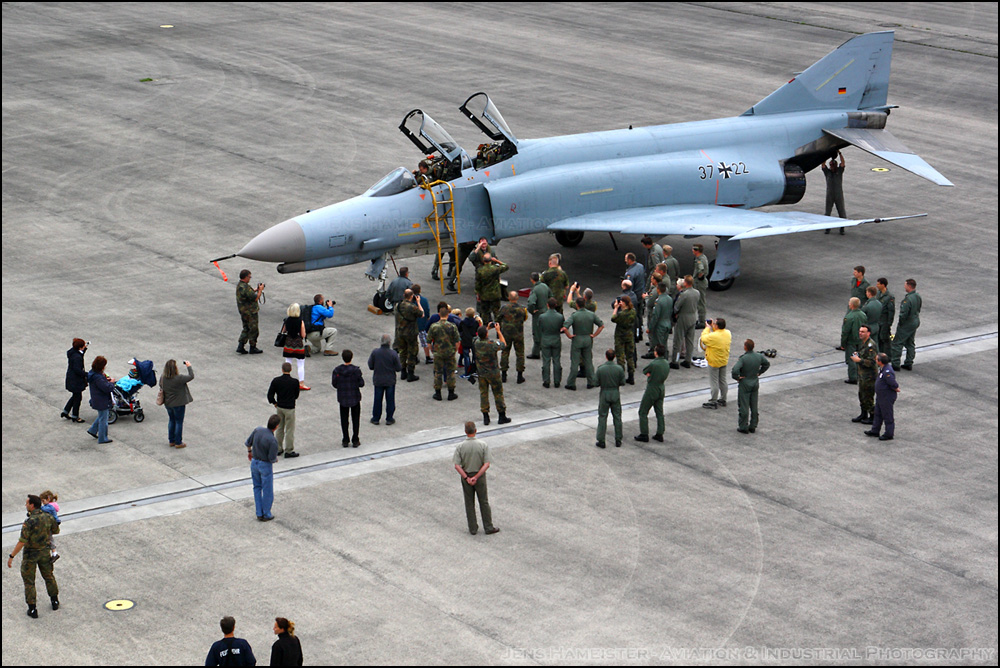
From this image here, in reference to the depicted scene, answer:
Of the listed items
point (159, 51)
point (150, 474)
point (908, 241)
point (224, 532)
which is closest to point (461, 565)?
point (224, 532)

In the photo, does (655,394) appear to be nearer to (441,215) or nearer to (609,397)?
(609,397)

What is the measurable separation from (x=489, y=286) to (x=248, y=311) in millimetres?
3758

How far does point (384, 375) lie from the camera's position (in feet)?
56.7

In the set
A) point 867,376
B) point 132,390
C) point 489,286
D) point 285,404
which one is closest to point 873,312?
point 867,376

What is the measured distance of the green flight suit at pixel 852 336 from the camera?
18844 millimetres

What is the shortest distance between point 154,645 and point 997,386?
13119 mm

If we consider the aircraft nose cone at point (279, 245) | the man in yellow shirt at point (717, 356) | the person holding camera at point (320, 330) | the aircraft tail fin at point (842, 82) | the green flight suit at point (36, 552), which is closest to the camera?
the green flight suit at point (36, 552)

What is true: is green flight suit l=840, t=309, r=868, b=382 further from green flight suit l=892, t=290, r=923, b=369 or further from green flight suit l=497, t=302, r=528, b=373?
green flight suit l=497, t=302, r=528, b=373

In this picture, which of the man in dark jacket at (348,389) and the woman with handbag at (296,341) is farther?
the woman with handbag at (296,341)

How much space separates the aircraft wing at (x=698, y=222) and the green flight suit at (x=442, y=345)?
498 centimetres

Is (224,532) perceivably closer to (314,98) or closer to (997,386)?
(997,386)

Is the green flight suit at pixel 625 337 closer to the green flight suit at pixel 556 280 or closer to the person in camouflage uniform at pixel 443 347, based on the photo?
the green flight suit at pixel 556 280

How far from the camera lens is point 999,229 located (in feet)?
88.7

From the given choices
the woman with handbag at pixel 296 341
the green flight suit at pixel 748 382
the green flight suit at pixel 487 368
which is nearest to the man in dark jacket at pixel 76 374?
the woman with handbag at pixel 296 341
